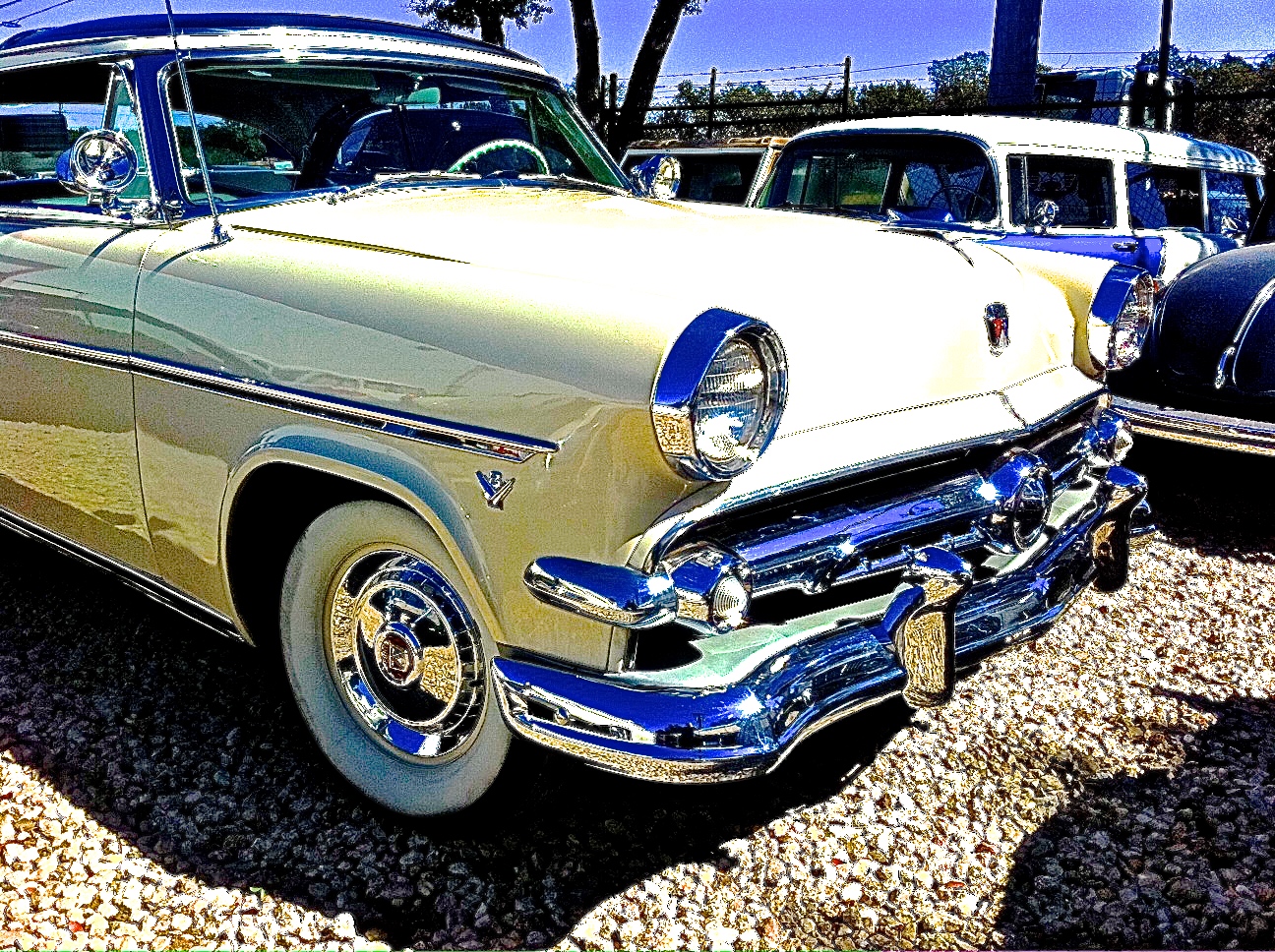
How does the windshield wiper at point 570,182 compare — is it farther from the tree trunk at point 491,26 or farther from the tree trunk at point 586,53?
the tree trunk at point 491,26

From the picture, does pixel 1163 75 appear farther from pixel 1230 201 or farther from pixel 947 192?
pixel 947 192

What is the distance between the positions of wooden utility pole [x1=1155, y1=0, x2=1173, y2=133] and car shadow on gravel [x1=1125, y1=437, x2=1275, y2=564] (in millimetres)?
5675

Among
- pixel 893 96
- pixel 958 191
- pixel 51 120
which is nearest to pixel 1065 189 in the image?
pixel 958 191

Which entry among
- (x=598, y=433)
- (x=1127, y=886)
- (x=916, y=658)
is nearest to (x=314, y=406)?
(x=598, y=433)

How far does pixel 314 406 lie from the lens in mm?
2209

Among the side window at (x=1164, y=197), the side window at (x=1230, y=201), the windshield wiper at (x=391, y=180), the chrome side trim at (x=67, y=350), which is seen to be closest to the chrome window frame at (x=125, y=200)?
the chrome side trim at (x=67, y=350)

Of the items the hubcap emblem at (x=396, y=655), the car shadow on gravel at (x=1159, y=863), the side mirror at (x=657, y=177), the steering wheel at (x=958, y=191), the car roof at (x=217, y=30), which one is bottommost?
the car shadow on gravel at (x=1159, y=863)

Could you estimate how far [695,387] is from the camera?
1854 millimetres

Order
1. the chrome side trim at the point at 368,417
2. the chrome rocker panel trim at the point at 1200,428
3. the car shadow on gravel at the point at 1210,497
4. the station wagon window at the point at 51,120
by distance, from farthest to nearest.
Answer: the car shadow on gravel at the point at 1210,497
the chrome rocker panel trim at the point at 1200,428
the station wagon window at the point at 51,120
the chrome side trim at the point at 368,417

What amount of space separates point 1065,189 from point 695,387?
492 cm

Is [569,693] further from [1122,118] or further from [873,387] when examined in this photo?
[1122,118]

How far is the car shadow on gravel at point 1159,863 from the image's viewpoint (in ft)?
7.22

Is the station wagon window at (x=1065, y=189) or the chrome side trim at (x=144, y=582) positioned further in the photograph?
the station wagon window at (x=1065, y=189)

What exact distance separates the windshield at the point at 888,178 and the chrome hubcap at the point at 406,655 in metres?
4.09
